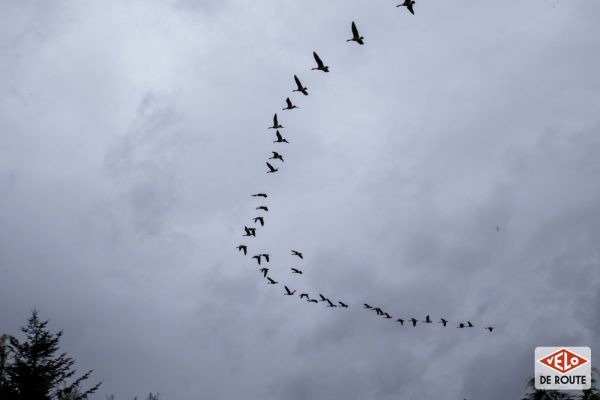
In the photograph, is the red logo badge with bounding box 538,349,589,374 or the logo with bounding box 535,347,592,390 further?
the red logo badge with bounding box 538,349,589,374

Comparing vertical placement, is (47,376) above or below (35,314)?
below

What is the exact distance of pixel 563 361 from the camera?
82.2 feet

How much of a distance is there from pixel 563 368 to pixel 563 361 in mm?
689

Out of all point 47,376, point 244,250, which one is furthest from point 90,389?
point 244,250

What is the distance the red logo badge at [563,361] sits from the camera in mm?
24375

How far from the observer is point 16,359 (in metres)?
28.3

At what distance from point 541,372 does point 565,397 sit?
1.44m

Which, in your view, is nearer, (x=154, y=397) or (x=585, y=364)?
(x=585, y=364)

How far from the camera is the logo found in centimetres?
2344

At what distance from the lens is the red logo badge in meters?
24.4

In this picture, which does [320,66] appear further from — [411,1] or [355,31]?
[411,1]

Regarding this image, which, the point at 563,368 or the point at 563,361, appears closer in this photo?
the point at 563,368

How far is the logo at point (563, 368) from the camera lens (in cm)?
2344

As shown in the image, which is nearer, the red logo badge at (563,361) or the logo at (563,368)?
the logo at (563,368)
